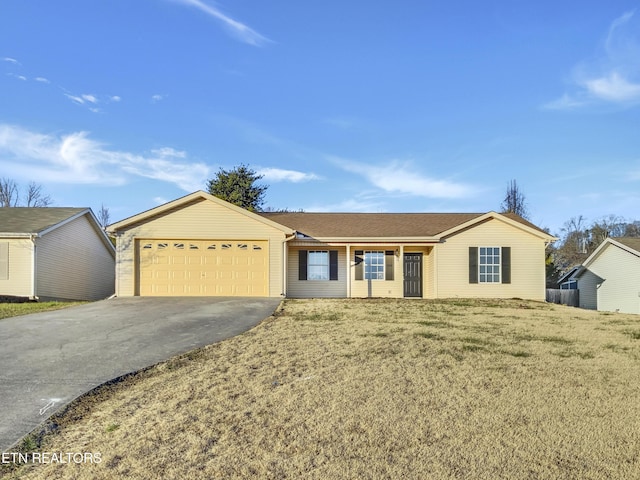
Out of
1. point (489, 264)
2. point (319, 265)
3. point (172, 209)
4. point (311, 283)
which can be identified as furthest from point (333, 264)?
point (172, 209)

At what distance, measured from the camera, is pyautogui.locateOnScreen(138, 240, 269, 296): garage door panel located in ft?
53.0

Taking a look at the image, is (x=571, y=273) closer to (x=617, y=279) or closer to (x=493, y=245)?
(x=617, y=279)

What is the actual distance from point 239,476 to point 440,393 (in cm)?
273

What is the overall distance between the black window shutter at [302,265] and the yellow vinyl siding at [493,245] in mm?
5093

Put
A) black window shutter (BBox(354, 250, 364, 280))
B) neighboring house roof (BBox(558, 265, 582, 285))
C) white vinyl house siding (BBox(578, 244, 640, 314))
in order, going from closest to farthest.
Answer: black window shutter (BBox(354, 250, 364, 280))
white vinyl house siding (BBox(578, 244, 640, 314))
neighboring house roof (BBox(558, 265, 582, 285))

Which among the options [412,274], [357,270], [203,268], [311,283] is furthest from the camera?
[412,274]

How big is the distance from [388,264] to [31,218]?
15.0 metres

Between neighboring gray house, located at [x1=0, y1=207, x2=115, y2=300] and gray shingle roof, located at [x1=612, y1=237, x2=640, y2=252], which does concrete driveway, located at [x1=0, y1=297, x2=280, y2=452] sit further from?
gray shingle roof, located at [x1=612, y1=237, x2=640, y2=252]

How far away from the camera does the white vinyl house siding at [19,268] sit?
17.2 meters

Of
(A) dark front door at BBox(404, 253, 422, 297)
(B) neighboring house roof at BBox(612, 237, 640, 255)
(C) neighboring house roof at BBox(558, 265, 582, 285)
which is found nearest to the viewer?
(A) dark front door at BBox(404, 253, 422, 297)

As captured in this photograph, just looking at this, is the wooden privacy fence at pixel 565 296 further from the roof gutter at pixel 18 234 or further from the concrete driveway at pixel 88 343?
the roof gutter at pixel 18 234

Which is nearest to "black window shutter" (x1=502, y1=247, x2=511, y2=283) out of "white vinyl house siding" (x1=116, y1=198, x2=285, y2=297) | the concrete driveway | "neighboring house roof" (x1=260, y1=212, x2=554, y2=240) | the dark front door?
"neighboring house roof" (x1=260, y1=212, x2=554, y2=240)

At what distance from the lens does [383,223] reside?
19875 millimetres

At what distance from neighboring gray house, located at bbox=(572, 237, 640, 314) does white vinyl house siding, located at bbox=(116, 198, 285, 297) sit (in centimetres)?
1626
